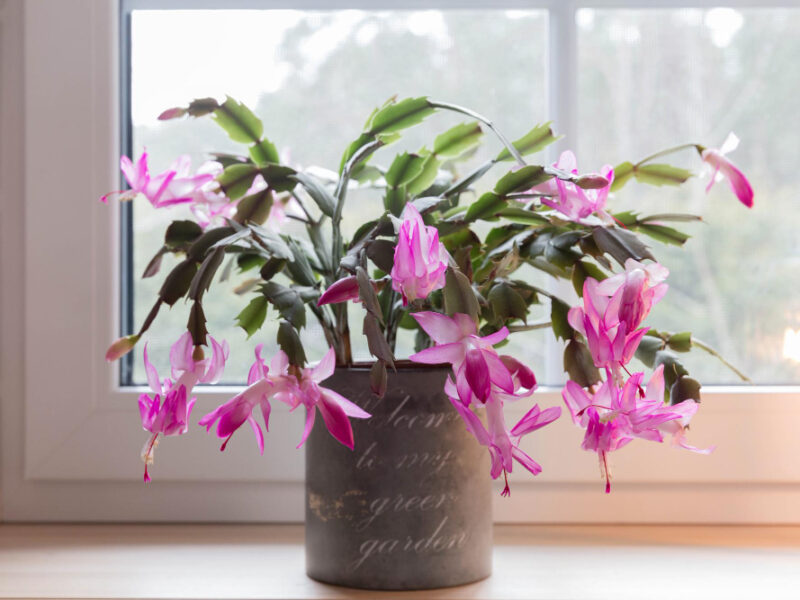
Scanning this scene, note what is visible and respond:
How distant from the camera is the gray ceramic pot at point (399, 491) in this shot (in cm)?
65

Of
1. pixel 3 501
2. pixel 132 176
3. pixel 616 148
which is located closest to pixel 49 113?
pixel 132 176

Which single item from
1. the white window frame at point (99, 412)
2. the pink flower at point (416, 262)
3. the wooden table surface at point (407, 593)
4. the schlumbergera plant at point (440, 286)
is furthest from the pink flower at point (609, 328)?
the white window frame at point (99, 412)

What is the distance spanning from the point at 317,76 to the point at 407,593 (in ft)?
2.05

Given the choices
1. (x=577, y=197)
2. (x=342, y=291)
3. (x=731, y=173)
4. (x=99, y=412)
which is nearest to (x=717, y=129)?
(x=731, y=173)

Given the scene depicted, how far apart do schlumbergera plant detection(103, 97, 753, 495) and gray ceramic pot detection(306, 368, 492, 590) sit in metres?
0.03

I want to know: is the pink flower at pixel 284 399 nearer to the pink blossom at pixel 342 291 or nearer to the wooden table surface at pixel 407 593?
the pink blossom at pixel 342 291

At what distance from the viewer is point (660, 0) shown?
37.0 inches

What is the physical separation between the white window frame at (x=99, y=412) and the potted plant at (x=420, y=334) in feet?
0.69

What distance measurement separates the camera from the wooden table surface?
667 mm

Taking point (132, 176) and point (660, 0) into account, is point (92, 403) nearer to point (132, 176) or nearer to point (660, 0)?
point (132, 176)

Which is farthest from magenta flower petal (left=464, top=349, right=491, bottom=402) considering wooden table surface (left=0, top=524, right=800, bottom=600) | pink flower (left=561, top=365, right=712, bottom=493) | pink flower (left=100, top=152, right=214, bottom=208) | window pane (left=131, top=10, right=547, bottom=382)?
window pane (left=131, top=10, right=547, bottom=382)

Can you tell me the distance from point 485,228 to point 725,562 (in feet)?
1.48

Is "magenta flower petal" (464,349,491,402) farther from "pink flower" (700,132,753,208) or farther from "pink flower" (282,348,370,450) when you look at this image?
"pink flower" (700,132,753,208)

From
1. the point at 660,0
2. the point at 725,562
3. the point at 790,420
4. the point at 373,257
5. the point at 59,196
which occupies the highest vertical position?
Result: the point at 660,0
